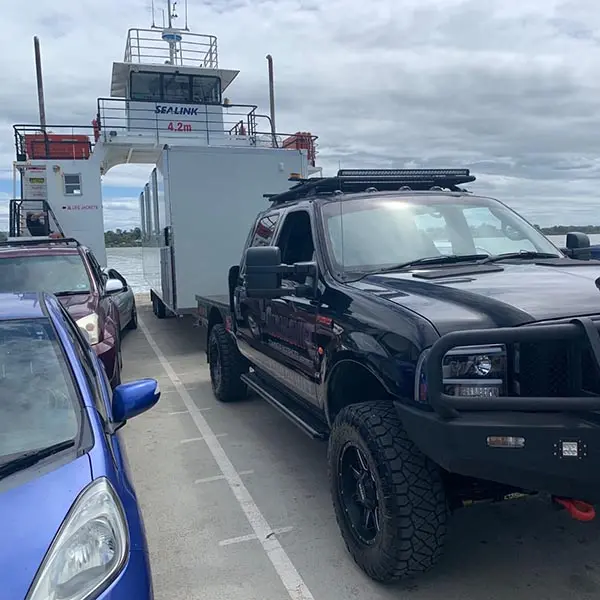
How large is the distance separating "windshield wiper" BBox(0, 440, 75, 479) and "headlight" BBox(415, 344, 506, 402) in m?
1.50

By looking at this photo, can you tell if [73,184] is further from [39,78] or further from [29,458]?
[29,458]

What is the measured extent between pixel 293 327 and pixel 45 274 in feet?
13.1

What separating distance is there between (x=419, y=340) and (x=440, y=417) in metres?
0.36

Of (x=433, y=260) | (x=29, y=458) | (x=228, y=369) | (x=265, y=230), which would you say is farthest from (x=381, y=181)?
(x=29, y=458)

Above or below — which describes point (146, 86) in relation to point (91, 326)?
above

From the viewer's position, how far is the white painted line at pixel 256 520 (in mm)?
3193

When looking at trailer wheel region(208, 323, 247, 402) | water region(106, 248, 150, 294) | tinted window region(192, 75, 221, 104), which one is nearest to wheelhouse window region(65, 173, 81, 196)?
water region(106, 248, 150, 294)

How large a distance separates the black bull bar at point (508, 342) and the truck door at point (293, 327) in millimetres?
1394

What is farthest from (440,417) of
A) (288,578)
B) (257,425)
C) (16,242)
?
(16,242)

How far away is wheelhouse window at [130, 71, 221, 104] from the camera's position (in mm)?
18312

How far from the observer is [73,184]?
1530 cm

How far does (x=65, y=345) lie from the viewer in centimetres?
288

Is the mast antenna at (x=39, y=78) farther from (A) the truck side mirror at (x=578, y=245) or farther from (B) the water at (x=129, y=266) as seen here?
(A) the truck side mirror at (x=578, y=245)

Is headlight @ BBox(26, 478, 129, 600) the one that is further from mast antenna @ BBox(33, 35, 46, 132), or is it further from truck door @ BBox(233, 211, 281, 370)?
mast antenna @ BBox(33, 35, 46, 132)
